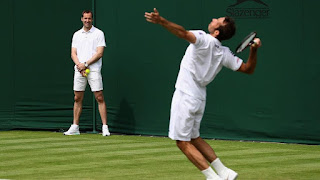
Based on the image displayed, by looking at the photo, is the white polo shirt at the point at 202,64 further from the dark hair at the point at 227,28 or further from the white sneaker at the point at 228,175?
the white sneaker at the point at 228,175

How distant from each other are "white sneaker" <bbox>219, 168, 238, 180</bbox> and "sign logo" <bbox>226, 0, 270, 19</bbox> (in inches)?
191

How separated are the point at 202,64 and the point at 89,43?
5.91 meters

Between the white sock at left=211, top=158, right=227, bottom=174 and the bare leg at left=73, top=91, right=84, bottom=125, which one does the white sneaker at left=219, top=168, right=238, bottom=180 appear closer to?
the white sock at left=211, top=158, right=227, bottom=174

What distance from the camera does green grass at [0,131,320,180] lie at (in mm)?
8844

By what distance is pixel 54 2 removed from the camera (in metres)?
14.6

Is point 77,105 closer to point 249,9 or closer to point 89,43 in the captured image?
point 89,43

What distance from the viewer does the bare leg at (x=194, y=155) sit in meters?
7.70

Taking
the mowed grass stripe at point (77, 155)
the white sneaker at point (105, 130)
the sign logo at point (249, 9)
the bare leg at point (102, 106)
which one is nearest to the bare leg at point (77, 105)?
the bare leg at point (102, 106)

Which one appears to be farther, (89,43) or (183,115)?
(89,43)

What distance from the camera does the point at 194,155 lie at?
304 inches

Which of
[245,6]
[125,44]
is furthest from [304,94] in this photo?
[125,44]

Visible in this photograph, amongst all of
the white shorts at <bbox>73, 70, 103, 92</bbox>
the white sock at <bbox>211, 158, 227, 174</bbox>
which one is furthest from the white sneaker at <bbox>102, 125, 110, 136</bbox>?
the white sock at <bbox>211, 158, 227, 174</bbox>

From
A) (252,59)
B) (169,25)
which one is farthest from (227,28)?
(169,25)

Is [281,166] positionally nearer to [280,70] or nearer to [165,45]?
[280,70]
